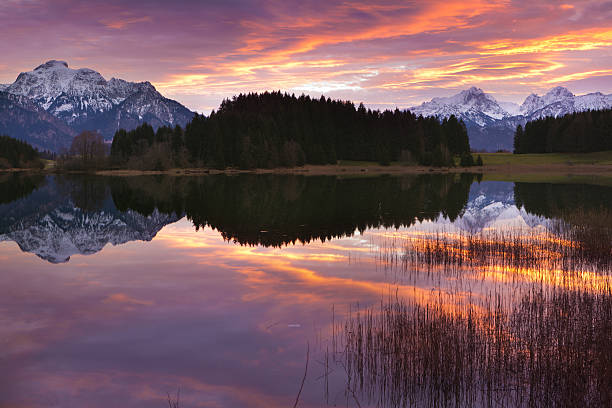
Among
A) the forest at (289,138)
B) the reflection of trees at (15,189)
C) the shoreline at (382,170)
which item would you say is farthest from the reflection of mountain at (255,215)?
the forest at (289,138)

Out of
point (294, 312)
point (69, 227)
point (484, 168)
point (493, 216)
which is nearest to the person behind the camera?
point (294, 312)

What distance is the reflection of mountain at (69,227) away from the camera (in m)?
29.1

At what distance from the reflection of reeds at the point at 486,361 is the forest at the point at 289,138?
139726mm

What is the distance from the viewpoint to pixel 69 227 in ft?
122

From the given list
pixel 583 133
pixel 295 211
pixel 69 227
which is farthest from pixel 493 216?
pixel 583 133

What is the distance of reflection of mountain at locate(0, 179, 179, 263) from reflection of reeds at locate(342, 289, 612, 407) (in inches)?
735

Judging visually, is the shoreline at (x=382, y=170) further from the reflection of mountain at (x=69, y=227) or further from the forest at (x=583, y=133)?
the reflection of mountain at (x=69, y=227)

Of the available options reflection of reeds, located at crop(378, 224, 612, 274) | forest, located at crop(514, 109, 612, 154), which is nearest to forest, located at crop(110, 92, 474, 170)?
forest, located at crop(514, 109, 612, 154)

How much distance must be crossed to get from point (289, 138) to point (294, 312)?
158478 mm

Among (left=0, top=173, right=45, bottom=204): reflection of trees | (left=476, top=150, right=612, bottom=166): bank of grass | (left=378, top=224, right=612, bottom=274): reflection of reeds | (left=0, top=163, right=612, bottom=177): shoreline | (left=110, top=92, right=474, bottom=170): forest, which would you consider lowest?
(left=378, top=224, right=612, bottom=274): reflection of reeds

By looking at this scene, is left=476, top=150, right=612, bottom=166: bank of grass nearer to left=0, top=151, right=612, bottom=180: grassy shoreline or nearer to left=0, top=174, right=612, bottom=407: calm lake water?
left=0, top=151, right=612, bottom=180: grassy shoreline

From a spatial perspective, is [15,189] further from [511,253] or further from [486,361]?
[486,361]

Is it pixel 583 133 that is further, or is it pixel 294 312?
pixel 583 133

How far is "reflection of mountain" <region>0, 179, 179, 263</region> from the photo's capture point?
95.4 ft
